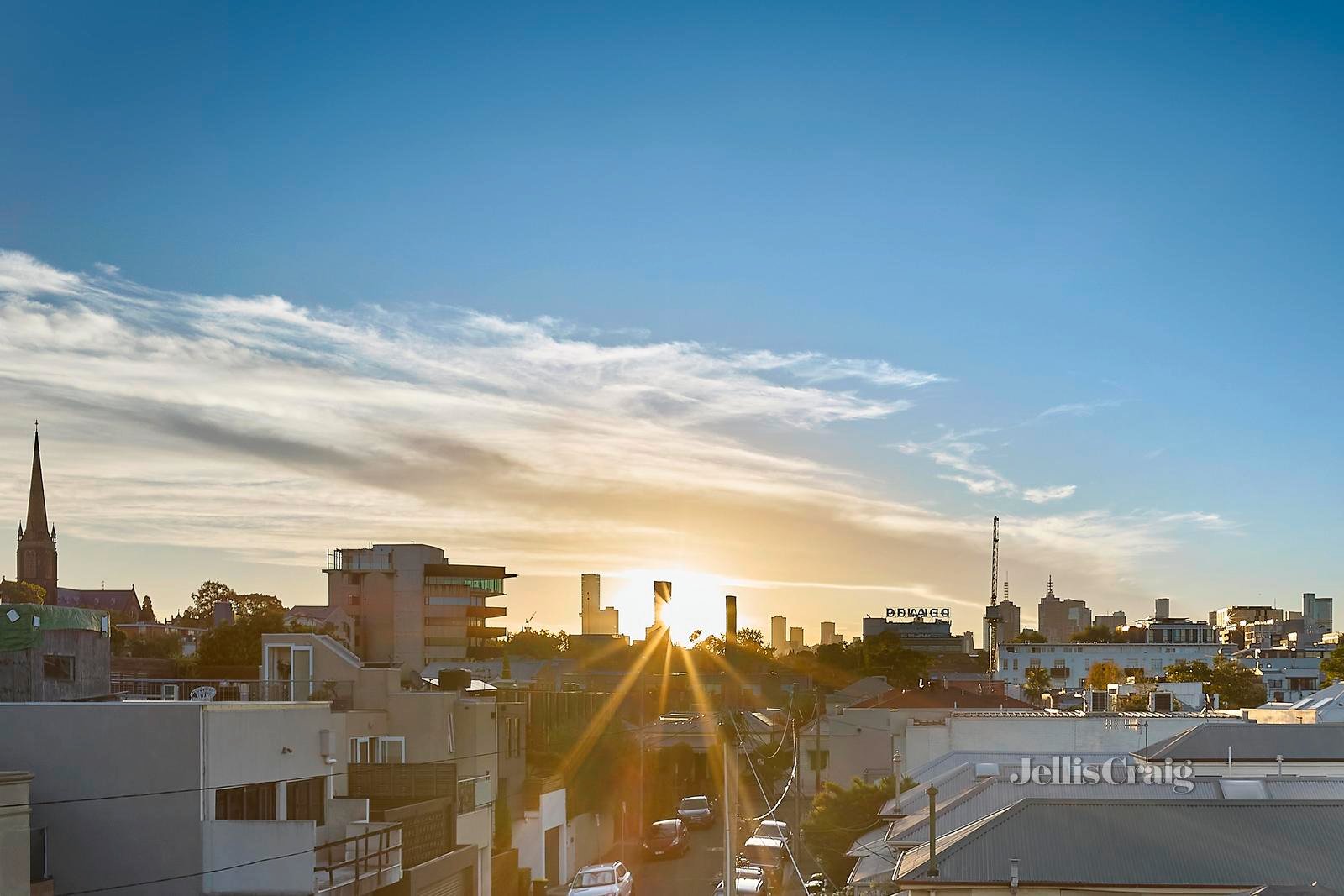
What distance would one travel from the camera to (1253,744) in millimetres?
48312

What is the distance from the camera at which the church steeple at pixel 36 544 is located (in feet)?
581

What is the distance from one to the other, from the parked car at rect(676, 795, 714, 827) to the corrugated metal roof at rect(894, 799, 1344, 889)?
3923cm

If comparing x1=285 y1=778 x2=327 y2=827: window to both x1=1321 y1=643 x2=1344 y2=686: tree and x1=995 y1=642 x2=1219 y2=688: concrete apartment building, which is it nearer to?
x1=1321 y1=643 x2=1344 y2=686: tree

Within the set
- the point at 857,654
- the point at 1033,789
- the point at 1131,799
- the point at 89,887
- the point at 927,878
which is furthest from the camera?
the point at 857,654

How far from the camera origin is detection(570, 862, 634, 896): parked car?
41062 mm

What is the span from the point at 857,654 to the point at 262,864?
15013cm

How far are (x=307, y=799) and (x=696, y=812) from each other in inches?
1616

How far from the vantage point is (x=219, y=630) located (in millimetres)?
83688

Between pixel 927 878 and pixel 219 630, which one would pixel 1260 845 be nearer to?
pixel 927 878

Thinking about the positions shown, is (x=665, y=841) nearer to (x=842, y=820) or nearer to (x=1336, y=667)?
(x=842, y=820)

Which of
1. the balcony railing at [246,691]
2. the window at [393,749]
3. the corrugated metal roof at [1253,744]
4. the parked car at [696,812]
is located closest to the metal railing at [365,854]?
the balcony railing at [246,691]

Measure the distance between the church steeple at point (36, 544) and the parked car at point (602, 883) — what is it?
153m

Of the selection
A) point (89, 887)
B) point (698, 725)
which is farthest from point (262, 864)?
point (698, 725)

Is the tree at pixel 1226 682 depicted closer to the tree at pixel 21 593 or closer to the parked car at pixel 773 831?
the parked car at pixel 773 831
